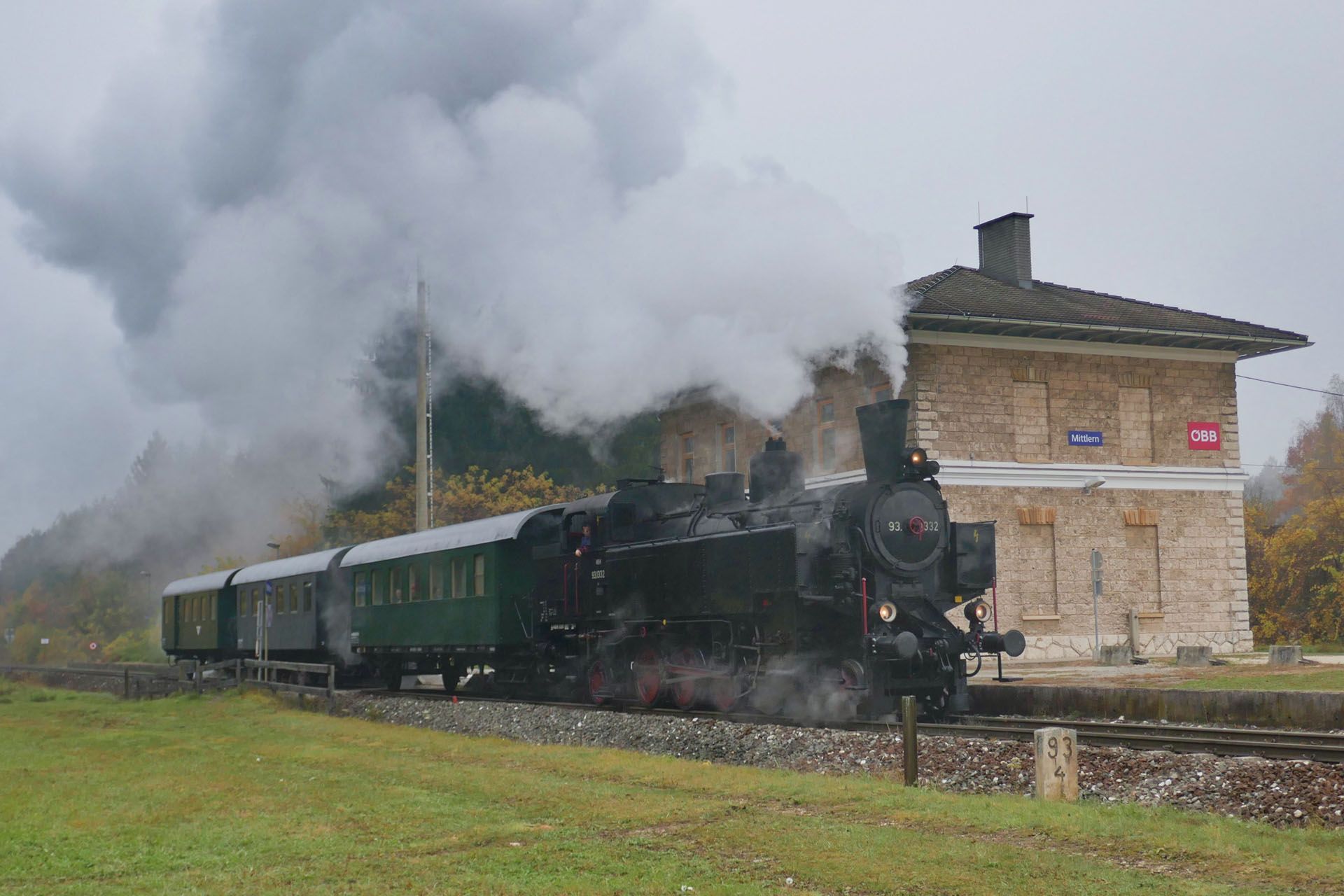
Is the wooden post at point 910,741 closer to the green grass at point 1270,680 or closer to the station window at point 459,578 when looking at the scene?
the green grass at point 1270,680

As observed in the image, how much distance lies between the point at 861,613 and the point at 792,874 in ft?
23.1

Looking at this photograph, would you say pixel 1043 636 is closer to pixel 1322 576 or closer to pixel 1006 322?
pixel 1006 322

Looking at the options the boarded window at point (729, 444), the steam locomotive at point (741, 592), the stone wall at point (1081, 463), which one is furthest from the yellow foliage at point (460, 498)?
the steam locomotive at point (741, 592)

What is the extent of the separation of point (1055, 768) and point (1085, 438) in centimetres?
2057

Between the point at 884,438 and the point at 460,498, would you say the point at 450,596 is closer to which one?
the point at 884,438

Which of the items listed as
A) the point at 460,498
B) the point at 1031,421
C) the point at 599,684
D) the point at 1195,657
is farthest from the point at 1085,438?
the point at 460,498

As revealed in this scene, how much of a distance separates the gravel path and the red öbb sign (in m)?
Result: 19.2

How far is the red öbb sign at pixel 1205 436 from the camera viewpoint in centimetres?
3023

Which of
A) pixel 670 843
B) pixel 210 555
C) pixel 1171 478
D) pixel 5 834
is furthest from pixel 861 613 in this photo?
pixel 210 555

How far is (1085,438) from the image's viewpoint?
2902 centimetres

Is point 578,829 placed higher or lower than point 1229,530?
lower

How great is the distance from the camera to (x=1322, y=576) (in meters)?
43.5

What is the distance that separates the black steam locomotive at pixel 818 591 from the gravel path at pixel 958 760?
1.26m

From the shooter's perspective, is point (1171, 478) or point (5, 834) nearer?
point (5, 834)
